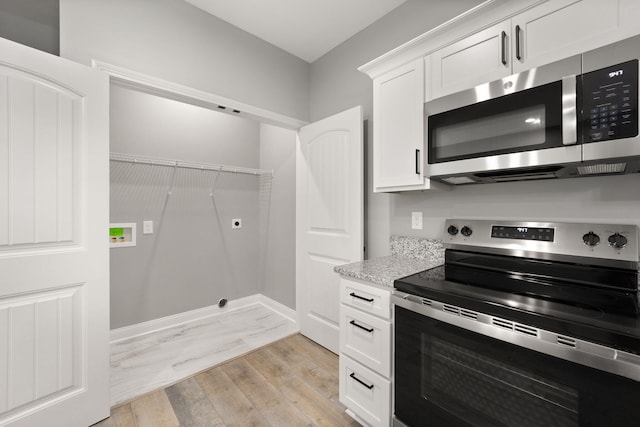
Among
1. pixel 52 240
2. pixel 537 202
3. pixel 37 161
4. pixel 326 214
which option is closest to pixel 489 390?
pixel 537 202

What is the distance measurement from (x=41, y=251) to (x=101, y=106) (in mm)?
840

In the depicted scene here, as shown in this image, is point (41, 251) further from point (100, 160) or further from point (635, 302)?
point (635, 302)

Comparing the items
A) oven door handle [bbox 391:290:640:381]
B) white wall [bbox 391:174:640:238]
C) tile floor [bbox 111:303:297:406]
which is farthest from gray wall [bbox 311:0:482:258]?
tile floor [bbox 111:303:297:406]

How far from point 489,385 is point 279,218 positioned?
262cm

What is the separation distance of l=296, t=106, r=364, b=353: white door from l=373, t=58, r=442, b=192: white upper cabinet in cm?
34

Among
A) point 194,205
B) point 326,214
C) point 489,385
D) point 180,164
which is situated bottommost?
point 489,385

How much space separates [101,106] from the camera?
1555 millimetres

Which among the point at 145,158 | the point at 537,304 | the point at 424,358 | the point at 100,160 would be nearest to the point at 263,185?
the point at 145,158

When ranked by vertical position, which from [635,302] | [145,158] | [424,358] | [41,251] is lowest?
[424,358]

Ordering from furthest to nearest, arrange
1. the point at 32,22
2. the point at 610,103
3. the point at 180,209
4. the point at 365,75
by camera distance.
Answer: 1. the point at 180,209
2. the point at 365,75
3. the point at 32,22
4. the point at 610,103

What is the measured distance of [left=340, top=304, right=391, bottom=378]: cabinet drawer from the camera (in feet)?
4.50

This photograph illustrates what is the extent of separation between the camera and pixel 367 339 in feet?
4.81

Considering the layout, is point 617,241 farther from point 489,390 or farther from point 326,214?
point 326,214

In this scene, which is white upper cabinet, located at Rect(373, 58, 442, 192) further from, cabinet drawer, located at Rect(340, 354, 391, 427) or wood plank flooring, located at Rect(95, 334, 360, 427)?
wood plank flooring, located at Rect(95, 334, 360, 427)
